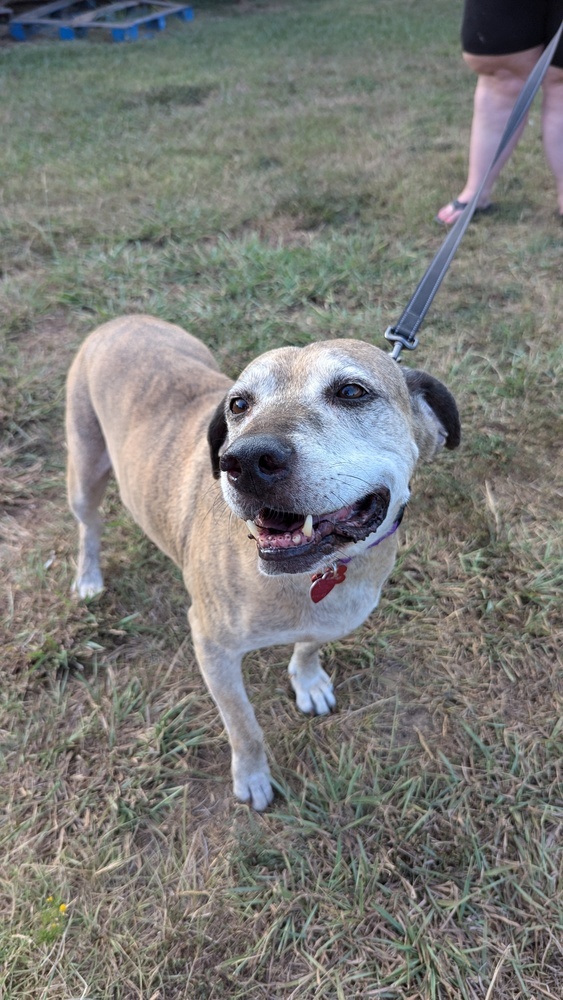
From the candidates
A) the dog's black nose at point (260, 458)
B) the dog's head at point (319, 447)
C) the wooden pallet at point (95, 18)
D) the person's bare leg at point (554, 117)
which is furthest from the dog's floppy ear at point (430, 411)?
the wooden pallet at point (95, 18)

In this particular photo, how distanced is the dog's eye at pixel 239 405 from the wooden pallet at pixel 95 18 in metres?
15.1

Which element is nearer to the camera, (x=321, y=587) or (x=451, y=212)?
(x=321, y=587)

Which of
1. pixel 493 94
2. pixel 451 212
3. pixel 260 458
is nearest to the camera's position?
pixel 260 458

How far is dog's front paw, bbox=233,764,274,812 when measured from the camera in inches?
90.4

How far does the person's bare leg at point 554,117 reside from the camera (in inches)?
177

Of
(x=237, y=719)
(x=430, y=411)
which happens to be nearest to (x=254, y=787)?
(x=237, y=719)

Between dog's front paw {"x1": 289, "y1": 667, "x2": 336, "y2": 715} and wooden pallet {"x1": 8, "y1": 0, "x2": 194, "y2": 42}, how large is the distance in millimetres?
15370

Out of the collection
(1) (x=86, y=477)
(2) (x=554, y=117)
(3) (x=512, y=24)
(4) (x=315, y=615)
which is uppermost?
(3) (x=512, y=24)

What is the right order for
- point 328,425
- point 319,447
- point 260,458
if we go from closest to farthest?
point 260,458
point 319,447
point 328,425

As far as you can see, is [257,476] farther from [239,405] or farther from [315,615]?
[315,615]

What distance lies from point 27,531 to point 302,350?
2014 millimetres

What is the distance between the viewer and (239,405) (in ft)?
6.35

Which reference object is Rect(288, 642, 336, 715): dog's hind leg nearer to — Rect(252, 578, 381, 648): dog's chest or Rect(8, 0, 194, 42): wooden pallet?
Rect(252, 578, 381, 648): dog's chest

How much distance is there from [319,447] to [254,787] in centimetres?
138
